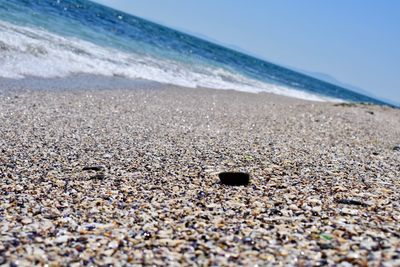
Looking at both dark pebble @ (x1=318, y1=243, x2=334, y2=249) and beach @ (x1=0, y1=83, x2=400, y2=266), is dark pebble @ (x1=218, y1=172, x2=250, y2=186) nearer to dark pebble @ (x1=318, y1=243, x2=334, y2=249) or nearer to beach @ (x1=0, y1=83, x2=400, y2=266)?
beach @ (x1=0, y1=83, x2=400, y2=266)

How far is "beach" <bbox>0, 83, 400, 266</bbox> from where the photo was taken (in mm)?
2980

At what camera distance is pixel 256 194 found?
4.41 m

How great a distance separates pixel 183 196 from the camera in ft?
14.3

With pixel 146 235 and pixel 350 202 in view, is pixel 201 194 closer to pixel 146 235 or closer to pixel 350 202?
pixel 146 235

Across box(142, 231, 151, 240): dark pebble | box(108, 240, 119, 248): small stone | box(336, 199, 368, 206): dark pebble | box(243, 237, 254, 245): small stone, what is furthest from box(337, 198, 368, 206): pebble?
box(108, 240, 119, 248): small stone

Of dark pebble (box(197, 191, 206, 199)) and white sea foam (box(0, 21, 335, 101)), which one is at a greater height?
dark pebble (box(197, 191, 206, 199))

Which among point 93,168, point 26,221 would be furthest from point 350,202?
point 93,168

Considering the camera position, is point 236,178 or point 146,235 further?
point 236,178

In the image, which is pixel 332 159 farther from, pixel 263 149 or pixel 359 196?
pixel 359 196

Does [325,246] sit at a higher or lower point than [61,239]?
higher

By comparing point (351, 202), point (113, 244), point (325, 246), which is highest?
point (351, 202)

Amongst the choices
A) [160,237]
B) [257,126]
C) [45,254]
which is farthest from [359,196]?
[257,126]

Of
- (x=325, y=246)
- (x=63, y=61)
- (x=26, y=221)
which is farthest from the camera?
(x=63, y=61)

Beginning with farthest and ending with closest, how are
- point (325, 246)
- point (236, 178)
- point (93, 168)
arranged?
point (93, 168), point (236, 178), point (325, 246)
